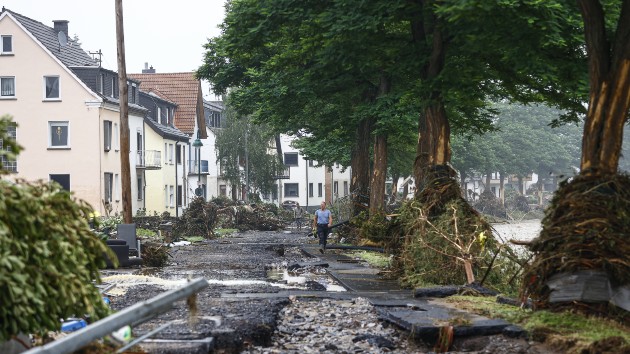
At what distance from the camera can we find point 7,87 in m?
56.1

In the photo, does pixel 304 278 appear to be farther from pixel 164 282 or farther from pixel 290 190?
pixel 290 190

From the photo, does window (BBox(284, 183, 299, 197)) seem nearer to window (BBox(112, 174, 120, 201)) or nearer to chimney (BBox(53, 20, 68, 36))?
window (BBox(112, 174, 120, 201))

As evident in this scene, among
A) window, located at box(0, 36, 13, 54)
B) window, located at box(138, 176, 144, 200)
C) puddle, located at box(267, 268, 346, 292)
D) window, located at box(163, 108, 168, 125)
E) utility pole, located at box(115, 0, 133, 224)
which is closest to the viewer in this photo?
puddle, located at box(267, 268, 346, 292)

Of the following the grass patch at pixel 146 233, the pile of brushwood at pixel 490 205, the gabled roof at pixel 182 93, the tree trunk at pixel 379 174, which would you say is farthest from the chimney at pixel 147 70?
the tree trunk at pixel 379 174

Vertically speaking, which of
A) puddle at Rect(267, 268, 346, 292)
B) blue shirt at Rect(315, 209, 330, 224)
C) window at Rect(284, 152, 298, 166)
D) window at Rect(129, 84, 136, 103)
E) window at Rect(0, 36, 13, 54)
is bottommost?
puddle at Rect(267, 268, 346, 292)

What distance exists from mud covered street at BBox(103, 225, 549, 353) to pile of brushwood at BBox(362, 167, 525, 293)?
703 millimetres

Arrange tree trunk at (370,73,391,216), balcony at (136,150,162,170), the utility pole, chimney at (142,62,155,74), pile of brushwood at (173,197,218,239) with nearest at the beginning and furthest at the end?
the utility pole, tree trunk at (370,73,391,216), pile of brushwood at (173,197,218,239), balcony at (136,150,162,170), chimney at (142,62,155,74)

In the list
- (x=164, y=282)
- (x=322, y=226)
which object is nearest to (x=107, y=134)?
(x=322, y=226)

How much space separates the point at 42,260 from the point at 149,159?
6187cm

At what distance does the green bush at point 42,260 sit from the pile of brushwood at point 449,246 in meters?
10.1

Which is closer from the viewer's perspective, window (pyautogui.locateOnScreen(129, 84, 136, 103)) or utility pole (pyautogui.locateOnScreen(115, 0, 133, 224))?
utility pole (pyautogui.locateOnScreen(115, 0, 133, 224))

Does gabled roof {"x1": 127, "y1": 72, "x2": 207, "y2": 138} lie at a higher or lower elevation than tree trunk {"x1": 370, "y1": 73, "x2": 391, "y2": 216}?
higher

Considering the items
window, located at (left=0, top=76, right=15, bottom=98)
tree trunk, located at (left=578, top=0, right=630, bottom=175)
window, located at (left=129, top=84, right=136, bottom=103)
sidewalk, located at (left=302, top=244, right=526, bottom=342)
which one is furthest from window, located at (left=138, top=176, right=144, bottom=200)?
tree trunk, located at (left=578, top=0, right=630, bottom=175)

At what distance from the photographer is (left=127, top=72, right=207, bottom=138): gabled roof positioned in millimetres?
79375
